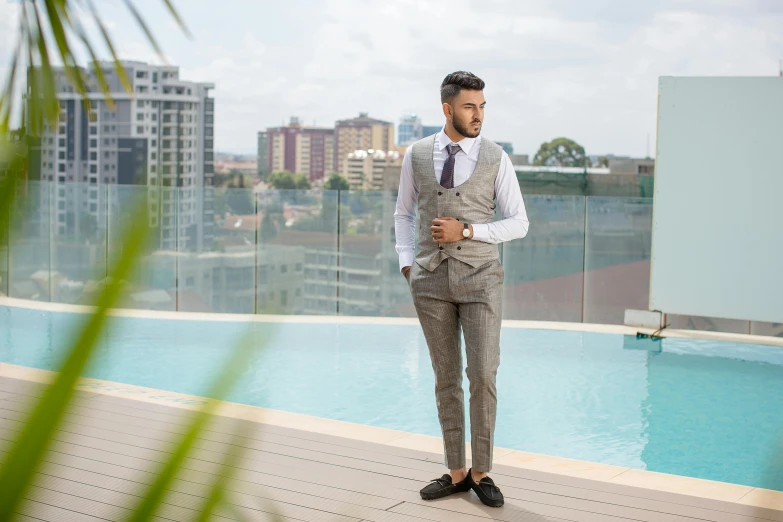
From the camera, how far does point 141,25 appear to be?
0.58 meters

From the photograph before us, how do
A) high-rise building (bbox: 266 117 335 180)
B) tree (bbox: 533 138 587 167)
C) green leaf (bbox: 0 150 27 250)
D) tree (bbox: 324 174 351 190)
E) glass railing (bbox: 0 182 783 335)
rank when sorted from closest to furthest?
green leaf (bbox: 0 150 27 250), glass railing (bbox: 0 182 783 335), tree (bbox: 324 174 351 190), tree (bbox: 533 138 587 167), high-rise building (bbox: 266 117 335 180)

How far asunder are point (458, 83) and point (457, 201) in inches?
15.2

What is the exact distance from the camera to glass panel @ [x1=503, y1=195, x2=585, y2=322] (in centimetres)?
943

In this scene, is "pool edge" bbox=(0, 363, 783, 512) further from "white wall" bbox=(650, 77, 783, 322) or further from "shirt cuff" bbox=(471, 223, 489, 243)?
"white wall" bbox=(650, 77, 783, 322)

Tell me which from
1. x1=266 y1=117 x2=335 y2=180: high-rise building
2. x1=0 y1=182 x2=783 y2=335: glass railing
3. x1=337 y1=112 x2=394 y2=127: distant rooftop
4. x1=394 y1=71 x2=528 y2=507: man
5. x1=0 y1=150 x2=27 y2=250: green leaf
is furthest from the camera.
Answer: x1=337 y1=112 x2=394 y2=127: distant rooftop

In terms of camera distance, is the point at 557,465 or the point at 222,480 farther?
the point at 557,465

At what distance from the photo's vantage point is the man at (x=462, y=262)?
3.14 m

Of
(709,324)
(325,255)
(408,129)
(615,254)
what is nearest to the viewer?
(709,324)

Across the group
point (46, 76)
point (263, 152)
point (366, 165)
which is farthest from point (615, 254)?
point (263, 152)

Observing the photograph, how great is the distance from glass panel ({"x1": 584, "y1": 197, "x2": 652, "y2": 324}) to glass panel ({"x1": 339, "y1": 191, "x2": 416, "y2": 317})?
205 cm

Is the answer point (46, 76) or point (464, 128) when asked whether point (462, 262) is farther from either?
point (46, 76)

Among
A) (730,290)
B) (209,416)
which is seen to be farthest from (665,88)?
(209,416)

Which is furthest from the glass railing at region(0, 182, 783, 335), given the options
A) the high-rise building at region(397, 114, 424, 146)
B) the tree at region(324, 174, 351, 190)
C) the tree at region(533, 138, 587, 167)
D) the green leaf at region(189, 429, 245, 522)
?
the high-rise building at region(397, 114, 424, 146)

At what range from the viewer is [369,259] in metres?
10.5
